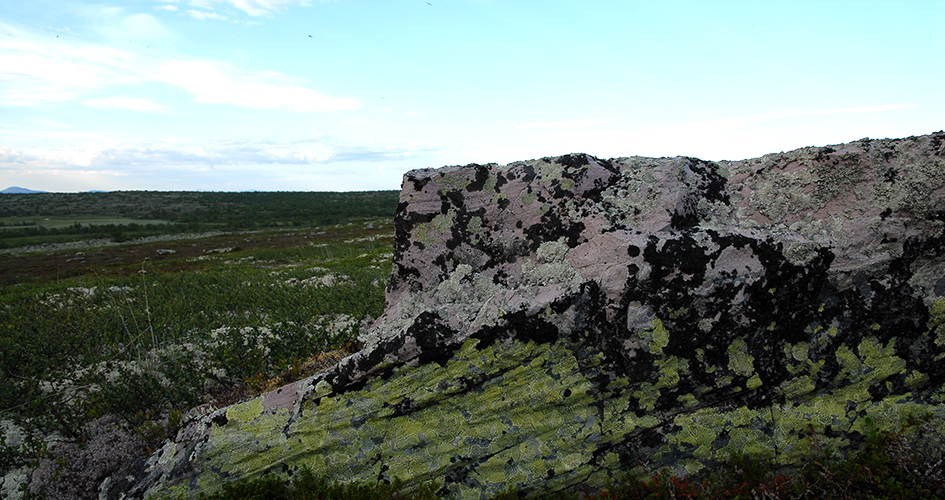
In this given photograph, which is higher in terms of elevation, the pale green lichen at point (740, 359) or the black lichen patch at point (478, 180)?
the black lichen patch at point (478, 180)

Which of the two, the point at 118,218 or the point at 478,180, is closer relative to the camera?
the point at 478,180

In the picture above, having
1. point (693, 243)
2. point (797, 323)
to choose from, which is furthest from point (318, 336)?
point (797, 323)

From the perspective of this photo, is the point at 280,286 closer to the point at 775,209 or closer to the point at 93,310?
the point at 93,310

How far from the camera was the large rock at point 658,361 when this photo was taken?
12.0ft

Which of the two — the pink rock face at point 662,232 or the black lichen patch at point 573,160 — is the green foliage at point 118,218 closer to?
the pink rock face at point 662,232

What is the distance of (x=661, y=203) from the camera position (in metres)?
4.15

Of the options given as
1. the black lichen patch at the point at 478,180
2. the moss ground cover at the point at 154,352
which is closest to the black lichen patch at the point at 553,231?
the black lichen patch at the point at 478,180

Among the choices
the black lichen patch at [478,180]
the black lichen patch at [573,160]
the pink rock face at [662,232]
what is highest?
the black lichen patch at [573,160]

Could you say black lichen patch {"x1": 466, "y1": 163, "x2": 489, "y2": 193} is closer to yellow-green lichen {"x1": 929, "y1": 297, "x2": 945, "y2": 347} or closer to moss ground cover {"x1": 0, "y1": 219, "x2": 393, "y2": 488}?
moss ground cover {"x1": 0, "y1": 219, "x2": 393, "y2": 488}

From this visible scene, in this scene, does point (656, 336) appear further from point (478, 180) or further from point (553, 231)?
point (478, 180)

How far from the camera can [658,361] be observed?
3.69 m

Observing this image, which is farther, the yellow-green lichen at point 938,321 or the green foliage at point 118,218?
the green foliage at point 118,218

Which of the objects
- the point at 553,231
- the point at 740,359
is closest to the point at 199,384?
the point at 553,231

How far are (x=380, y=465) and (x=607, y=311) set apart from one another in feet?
7.08
